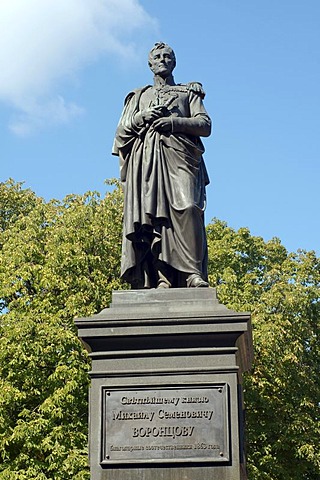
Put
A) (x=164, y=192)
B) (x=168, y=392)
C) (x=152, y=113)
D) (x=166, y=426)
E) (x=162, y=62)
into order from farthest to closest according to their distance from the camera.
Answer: (x=162, y=62) → (x=152, y=113) → (x=164, y=192) → (x=168, y=392) → (x=166, y=426)

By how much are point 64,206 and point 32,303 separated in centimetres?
709

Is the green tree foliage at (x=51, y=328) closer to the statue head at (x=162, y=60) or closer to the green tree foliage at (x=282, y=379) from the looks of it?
the green tree foliage at (x=282, y=379)

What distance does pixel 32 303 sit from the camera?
23531 mm

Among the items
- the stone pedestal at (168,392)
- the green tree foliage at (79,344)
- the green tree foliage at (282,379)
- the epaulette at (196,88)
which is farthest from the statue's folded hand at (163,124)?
the green tree foliage at (282,379)

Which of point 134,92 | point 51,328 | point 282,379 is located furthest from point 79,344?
point 134,92

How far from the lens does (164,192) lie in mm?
9477

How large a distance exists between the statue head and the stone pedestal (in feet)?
9.69

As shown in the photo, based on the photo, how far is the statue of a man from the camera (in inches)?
367

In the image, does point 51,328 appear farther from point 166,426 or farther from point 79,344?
point 166,426

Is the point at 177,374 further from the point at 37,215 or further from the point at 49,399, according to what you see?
the point at 37,215

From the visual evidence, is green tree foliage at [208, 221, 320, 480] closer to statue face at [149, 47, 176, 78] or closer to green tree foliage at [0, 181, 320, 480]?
green tree foliage at [0, 181, 320, 480]

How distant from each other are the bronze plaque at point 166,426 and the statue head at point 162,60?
12.7 ft

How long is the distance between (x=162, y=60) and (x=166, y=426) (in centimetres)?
435

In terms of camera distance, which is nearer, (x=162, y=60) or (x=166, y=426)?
(x=166, y=426)
